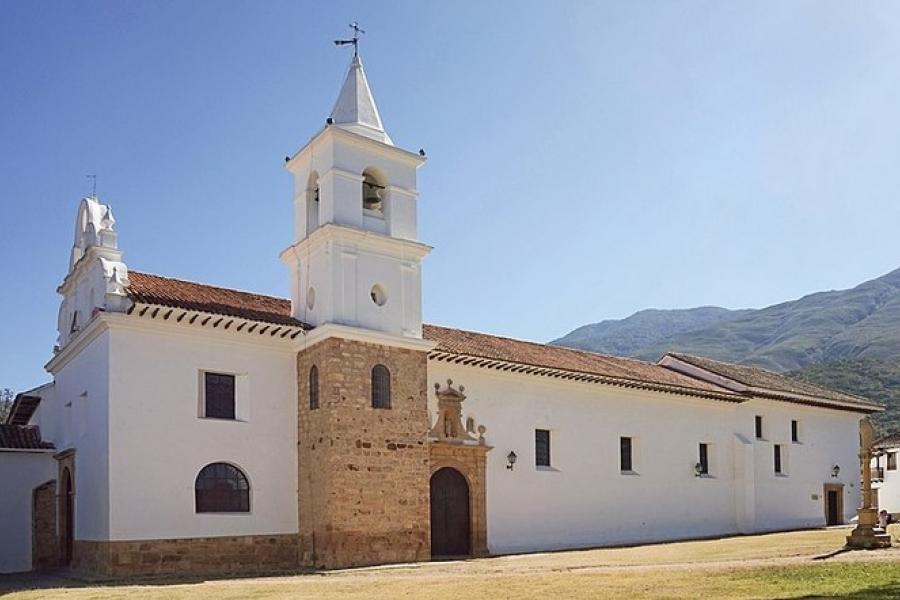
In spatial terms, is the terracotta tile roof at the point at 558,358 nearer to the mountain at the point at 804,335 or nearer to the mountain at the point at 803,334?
the mountain at the point at 804,335

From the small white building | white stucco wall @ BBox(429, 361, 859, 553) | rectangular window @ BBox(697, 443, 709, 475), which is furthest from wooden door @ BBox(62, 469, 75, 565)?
the small white building

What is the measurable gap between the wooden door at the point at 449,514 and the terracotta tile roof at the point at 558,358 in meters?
3.40

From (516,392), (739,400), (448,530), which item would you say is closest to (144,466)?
(448,530)

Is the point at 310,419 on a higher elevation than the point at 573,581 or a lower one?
higher

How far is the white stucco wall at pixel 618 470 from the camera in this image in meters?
25.3

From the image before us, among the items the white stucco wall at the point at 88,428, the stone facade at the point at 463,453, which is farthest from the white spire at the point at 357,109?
the white stucco wall at the point at 88,428

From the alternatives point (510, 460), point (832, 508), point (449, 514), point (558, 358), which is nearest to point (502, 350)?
point (558, 358)

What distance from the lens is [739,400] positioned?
32.7m

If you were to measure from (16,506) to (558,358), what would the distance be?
15968mm

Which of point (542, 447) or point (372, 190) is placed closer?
point (372, 190)

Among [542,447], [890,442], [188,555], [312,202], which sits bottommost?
[890,442]

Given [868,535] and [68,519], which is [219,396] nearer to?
[68,519]

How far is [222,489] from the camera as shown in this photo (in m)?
20.2

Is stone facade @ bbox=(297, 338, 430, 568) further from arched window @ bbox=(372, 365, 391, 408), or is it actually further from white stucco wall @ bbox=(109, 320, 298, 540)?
white stucco wall @ bbox=(109, 320, 298, 540)
